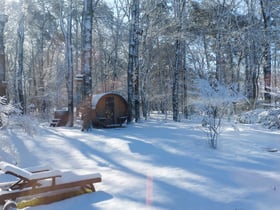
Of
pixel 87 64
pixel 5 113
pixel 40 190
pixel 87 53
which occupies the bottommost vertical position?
pixel 40 190

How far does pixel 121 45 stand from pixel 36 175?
2302 cm

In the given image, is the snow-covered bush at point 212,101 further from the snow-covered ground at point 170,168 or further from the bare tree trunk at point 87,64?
the bare tree trunk at point 87,64

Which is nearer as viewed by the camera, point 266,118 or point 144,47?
point 266,118

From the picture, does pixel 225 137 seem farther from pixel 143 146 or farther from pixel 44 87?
pixel 44 87

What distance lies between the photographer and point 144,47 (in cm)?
2047

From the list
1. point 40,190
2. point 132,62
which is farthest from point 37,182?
point 132,62

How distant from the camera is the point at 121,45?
26.4 m

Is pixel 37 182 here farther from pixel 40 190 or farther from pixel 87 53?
pixel 87 53

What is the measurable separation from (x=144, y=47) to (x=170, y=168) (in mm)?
15670

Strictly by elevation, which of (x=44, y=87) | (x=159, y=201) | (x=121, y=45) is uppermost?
(x=121, y=45)

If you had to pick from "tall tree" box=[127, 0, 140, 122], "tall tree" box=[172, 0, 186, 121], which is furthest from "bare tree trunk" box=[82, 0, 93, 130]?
"tall tree" box=[172, 0, 186, 121]

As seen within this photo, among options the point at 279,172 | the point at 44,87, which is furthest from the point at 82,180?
the point at 44,87

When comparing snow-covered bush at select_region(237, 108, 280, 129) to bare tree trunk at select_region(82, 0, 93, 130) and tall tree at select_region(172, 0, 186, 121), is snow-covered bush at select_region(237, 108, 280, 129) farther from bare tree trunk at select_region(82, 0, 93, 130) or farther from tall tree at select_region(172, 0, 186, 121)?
bare tree trunk at select_region(82, 0, 93, 130)

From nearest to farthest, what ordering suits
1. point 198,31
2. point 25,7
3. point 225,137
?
point 225,137 → point 25,7 → point 198,31
